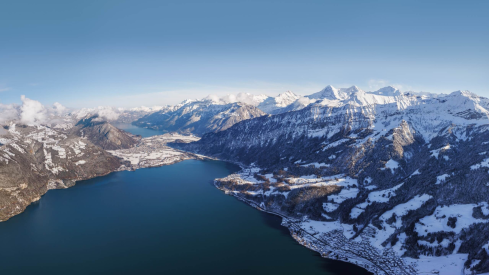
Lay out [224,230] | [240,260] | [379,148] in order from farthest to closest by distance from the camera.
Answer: [379,148], [224,230], [240,260]

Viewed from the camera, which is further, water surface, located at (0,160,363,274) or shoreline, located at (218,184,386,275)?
shoreline, located at (218,184,386,275)

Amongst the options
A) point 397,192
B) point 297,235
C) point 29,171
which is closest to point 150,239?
point 297,235

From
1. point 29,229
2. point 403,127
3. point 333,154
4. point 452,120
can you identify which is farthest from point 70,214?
point 452,120

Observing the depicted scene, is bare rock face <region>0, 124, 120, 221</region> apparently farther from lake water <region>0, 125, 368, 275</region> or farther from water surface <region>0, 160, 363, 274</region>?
water surface <region>0, 160, 363, 274</region>

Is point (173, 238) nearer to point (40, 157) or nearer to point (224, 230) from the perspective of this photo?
point (224, 230)

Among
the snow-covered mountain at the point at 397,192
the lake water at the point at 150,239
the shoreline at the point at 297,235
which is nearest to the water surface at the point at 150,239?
the lake water at the point at 150,239

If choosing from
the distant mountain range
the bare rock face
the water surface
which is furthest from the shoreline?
the bare rock face

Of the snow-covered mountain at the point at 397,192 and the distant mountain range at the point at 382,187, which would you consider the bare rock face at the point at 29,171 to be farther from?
the snow-covered mountain at the point at 397,192
